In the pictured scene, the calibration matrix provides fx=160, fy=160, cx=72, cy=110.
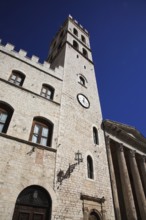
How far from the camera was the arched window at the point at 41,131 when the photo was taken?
32.2ft

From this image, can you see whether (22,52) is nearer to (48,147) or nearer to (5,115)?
(5,115)

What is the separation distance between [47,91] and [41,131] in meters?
3.82

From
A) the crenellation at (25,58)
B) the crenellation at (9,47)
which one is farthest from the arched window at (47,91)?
the crenellation at (9,47)

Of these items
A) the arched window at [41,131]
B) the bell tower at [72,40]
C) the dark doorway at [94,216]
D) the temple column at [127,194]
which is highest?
the bell tower at [72,40]

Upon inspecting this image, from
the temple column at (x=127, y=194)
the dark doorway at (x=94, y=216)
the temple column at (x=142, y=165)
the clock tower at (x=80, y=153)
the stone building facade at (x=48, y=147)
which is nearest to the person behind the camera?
the stone building facade at (x=48, y=147)

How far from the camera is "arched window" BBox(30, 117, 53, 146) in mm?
9811

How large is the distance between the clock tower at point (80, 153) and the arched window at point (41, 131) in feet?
2.32

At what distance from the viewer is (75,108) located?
43.8ft

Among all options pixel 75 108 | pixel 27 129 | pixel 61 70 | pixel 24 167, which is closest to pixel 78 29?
pixel 61 70

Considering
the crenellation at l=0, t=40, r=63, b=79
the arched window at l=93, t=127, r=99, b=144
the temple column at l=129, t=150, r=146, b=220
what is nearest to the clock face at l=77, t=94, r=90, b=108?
the arched window at l=93, t=127, r=99, b=144

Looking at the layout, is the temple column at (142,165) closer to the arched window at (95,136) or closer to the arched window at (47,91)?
the arched window at (95,136)

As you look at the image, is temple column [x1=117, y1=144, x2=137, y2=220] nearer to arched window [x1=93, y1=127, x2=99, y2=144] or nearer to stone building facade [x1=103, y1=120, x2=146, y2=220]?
stone building facade [x1=103, y1=120, x2=146, y2=220]

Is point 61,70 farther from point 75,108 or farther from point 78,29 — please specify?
point 78,29

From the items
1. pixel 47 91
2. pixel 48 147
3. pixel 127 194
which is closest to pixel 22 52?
pixel 47 91
